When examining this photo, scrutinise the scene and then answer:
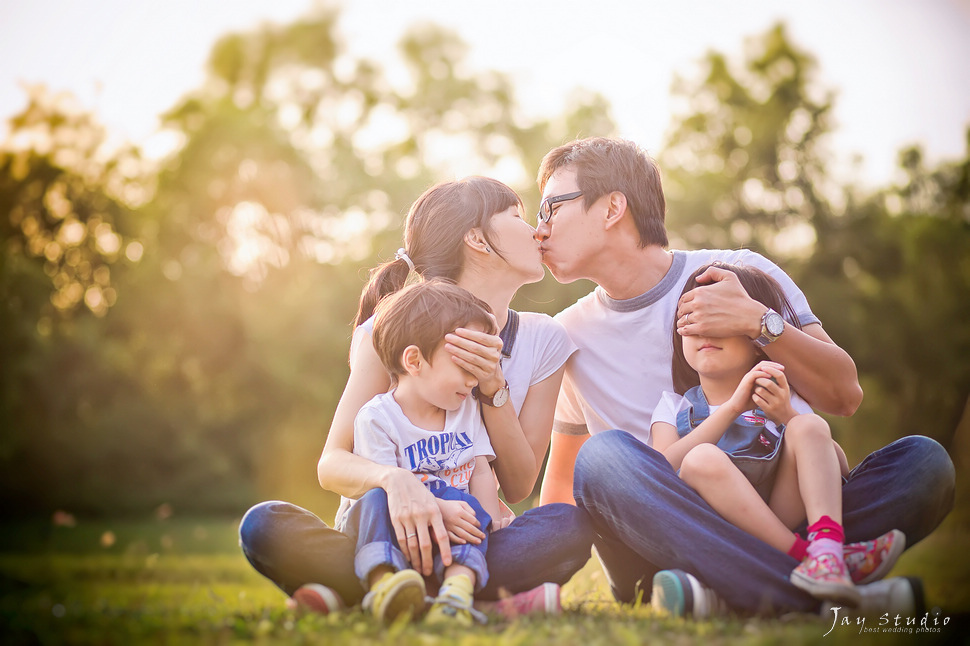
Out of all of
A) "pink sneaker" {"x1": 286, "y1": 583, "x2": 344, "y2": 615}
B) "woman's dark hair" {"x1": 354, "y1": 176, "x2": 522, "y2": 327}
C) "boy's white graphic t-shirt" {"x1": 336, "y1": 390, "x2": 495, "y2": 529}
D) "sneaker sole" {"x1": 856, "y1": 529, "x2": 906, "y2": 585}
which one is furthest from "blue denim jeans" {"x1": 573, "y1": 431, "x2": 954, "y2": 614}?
"woman's dark hair" {"x1": 354, "y1": 176, "x2": 522, "y2": 327}

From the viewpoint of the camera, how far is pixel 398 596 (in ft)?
7.47

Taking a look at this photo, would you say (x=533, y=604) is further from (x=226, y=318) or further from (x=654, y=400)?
(x=226, y=318)

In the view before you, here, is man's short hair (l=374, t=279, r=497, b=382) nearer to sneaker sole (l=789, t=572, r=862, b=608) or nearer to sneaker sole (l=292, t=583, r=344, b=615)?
sneaker sole (l=292, t=583, r=344, b=615)

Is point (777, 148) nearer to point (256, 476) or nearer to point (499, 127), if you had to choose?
point (499, 127)

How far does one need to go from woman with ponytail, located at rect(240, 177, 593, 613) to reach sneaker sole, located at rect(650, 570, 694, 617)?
13.0 inches

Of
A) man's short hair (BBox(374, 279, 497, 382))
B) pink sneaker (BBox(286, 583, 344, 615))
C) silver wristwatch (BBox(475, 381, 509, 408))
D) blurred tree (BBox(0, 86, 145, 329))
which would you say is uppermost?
blurred tree (BBox(0, 86, 145, 329))

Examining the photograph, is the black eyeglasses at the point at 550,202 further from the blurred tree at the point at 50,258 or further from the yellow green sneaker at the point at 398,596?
the blurred tree at the point at 50,258

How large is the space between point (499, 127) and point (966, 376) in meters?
12.9

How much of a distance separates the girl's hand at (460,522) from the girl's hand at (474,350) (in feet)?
1.51

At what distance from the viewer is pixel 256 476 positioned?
15.7 metres

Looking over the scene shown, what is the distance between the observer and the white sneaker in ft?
8.11

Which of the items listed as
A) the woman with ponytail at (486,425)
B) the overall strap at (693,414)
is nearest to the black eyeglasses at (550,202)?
the woman with ponytail at (486,425)

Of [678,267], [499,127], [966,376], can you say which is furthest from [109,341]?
[966,376]

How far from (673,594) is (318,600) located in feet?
3.60
